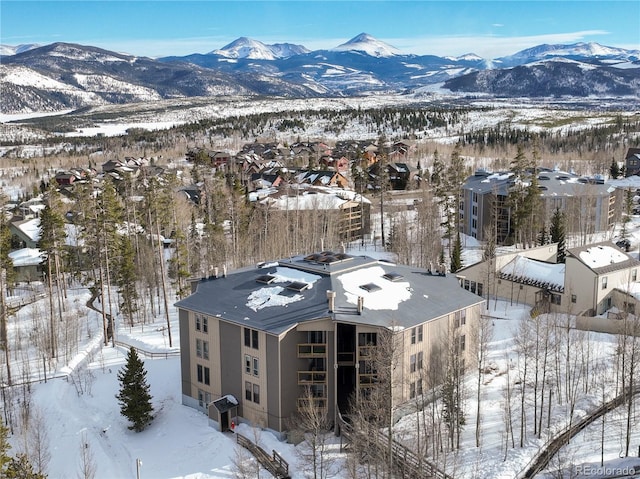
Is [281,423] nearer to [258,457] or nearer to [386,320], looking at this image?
[258,457]

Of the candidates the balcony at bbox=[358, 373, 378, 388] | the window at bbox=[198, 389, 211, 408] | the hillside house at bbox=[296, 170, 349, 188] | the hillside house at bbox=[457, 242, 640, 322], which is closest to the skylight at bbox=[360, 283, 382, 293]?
the balcony at bbox=[358, 373, 378, 388]

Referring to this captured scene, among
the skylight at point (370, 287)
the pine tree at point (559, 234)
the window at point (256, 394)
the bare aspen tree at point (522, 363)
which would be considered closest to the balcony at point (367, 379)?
the skylight at point (370, 287)

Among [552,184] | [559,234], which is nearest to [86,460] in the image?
[559,234]

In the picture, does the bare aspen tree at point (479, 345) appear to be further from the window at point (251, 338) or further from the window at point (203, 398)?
the window at point (203, 398)

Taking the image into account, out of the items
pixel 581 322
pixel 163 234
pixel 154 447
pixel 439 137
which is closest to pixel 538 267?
pixel 581 322

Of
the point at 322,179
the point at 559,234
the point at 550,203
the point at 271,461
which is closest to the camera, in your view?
the point at 271,461

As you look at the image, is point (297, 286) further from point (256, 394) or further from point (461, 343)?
point (461, 343)
